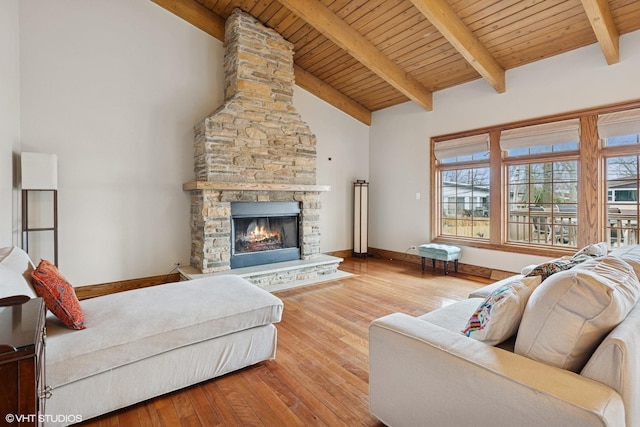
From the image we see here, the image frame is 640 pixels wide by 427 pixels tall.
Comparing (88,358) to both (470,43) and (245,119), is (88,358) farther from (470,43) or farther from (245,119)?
(470,43)

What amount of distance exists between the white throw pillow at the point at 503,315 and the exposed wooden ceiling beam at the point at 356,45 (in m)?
3.77

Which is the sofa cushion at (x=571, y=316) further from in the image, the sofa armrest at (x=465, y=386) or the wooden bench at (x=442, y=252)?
the wooden bench at (x=442, y=252)

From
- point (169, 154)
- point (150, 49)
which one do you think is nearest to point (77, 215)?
point (169, 154)

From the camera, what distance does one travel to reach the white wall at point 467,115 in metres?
3.77

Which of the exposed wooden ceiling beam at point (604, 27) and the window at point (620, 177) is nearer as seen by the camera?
the exposed wooden ceiling beam at point (604, 27)

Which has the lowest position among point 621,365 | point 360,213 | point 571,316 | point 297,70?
point 621,365

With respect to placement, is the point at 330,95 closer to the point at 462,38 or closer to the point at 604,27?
the point at 462,38

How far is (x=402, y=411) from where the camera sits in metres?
1.52

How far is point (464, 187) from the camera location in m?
5.27

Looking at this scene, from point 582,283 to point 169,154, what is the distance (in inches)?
179

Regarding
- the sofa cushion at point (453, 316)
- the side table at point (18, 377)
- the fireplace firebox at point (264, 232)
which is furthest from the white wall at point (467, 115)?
the side table at point (18, 377)

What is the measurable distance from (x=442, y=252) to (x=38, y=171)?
16.5 ft

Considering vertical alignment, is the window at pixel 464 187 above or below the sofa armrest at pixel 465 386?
above

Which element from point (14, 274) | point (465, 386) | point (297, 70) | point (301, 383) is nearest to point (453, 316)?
point (465, 386)
